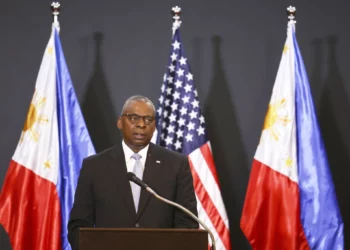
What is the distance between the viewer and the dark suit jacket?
309 cm

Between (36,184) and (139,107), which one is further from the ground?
(139,107)

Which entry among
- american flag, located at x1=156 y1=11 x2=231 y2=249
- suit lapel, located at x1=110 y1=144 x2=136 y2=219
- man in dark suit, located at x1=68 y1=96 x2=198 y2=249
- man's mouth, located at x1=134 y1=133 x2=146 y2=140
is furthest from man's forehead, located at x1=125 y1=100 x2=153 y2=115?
american flag, located at x1=156 y1=11 x2=231 y2=249

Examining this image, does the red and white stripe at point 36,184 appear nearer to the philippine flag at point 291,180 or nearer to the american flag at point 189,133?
the american flag at point 189,133

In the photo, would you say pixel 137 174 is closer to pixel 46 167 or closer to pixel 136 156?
pixel 136 156

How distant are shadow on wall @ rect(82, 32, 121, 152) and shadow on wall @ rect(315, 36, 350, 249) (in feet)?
5.54

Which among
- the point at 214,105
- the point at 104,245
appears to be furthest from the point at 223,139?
the point at 104,245

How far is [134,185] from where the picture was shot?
10.4ft

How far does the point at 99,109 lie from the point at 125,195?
217cm

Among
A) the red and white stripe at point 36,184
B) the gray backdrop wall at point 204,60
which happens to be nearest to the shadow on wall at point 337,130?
the gray backdrop wall at point 204,60

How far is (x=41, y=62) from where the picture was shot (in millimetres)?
5082

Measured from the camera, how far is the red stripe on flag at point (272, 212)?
179 inches

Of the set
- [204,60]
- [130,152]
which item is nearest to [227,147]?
[204,60]

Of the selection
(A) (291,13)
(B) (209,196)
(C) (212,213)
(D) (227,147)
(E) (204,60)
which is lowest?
(C) (212,213)

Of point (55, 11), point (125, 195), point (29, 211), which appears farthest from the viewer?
point (55, 11)
